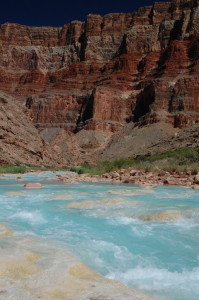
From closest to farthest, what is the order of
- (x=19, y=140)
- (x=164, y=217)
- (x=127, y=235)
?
(x=127, y=235), (x=164, y=217), (x=19, y=140)

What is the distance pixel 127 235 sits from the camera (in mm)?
5090

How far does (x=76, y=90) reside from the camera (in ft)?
299

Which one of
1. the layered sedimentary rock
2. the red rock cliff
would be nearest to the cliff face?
the red rock cliff

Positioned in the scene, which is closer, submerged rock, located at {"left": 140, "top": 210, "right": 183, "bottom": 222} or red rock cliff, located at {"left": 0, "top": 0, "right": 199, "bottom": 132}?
submerged rock, located at {"left": 140, "top": 210, "right": 183, "bottom": 222}

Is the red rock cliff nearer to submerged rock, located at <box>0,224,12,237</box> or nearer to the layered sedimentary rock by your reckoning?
the layered sedimentary rock

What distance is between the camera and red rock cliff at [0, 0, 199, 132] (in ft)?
238

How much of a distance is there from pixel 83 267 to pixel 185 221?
129 inches

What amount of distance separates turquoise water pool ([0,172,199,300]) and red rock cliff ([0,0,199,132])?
59.4 meters

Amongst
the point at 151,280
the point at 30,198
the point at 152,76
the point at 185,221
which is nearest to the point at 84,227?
the point at 185,221

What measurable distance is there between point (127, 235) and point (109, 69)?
92385 mm

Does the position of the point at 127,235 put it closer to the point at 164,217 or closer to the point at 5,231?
the point at 164,217

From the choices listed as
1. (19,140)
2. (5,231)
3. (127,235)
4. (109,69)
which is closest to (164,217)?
(127,235)

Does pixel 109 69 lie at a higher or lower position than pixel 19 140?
higher

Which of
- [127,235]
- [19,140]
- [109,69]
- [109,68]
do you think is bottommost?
[127,235]
